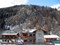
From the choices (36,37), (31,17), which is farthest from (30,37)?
(31,17)

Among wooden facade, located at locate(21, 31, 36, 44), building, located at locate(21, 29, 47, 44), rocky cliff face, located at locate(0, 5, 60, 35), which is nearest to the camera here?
building, located at locate(21, 29, 47, 44)

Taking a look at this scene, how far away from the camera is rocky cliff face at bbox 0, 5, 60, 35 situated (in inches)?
947

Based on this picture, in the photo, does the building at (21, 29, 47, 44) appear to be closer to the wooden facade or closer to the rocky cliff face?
the wooden facade

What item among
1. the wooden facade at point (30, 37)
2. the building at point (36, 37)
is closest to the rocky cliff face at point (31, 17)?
the wooden facade at point (30, 37)

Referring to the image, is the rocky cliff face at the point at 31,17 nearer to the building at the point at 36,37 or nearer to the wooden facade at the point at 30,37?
the wooden facade at the point at 30,37

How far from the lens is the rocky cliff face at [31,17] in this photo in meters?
24.0

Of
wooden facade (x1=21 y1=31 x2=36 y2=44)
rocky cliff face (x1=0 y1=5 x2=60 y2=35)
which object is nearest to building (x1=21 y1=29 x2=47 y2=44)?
wooden facade (x1=21 y1=31 x2=36 y2=44)

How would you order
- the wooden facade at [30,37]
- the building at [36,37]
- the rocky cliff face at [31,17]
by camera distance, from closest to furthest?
the building at [36,37]
the wooden facade at [30,37]
the rocky cliff face at [31,17]

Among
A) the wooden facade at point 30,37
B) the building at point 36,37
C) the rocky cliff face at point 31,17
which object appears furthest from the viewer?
the rocky cliff face at point 31,17

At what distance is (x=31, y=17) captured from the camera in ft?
84.9

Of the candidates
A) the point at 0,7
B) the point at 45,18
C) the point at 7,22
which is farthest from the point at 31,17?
the point at 0,7

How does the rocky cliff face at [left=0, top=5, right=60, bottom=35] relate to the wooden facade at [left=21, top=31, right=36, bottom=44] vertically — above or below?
above

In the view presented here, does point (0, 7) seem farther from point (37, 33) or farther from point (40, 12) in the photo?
point (37, 33)

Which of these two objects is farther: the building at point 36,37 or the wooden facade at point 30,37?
the wooden facade at point 30,37
